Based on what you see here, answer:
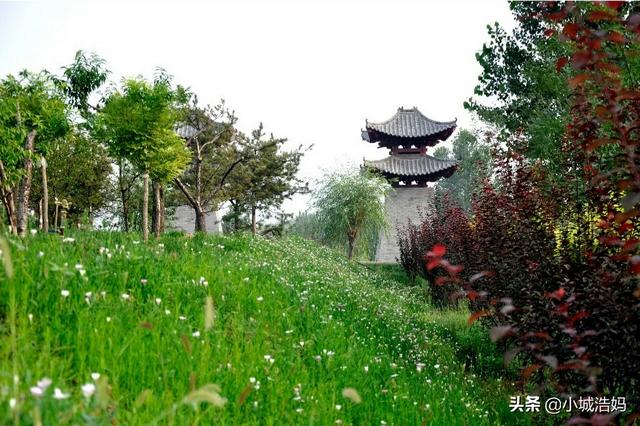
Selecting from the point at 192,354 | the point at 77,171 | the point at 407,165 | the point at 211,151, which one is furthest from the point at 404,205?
the point at 192,354

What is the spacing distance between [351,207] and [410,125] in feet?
39.8

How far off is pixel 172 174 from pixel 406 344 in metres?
9.01

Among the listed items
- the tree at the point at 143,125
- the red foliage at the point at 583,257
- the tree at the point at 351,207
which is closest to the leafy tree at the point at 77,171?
the tree at the point at 351,207

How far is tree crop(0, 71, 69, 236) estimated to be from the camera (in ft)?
44.3

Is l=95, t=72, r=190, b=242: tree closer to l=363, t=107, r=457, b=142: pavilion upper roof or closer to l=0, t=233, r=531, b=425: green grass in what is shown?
l=0, t=233, r=531, b=425: green grass

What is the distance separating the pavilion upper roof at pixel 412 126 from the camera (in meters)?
38.6

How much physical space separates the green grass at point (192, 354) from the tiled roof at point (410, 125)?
106 ft

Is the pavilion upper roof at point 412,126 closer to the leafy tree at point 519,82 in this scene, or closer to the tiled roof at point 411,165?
the tiled roof at point 411,165

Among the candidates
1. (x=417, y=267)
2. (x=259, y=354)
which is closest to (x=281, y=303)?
(x=259, y=354)

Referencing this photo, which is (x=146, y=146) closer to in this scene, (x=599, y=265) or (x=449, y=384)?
(x=449, y=384)

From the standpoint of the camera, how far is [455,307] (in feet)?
52.7

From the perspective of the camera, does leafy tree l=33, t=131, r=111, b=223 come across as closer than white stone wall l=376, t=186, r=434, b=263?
Yes

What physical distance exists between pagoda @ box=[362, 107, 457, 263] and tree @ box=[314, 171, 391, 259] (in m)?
3.58

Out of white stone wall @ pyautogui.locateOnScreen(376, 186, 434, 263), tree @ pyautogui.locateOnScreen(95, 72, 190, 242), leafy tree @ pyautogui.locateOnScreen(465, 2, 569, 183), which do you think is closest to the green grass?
tree @ pyautogui.locateOnScreen(95, 72, 190, 242)
